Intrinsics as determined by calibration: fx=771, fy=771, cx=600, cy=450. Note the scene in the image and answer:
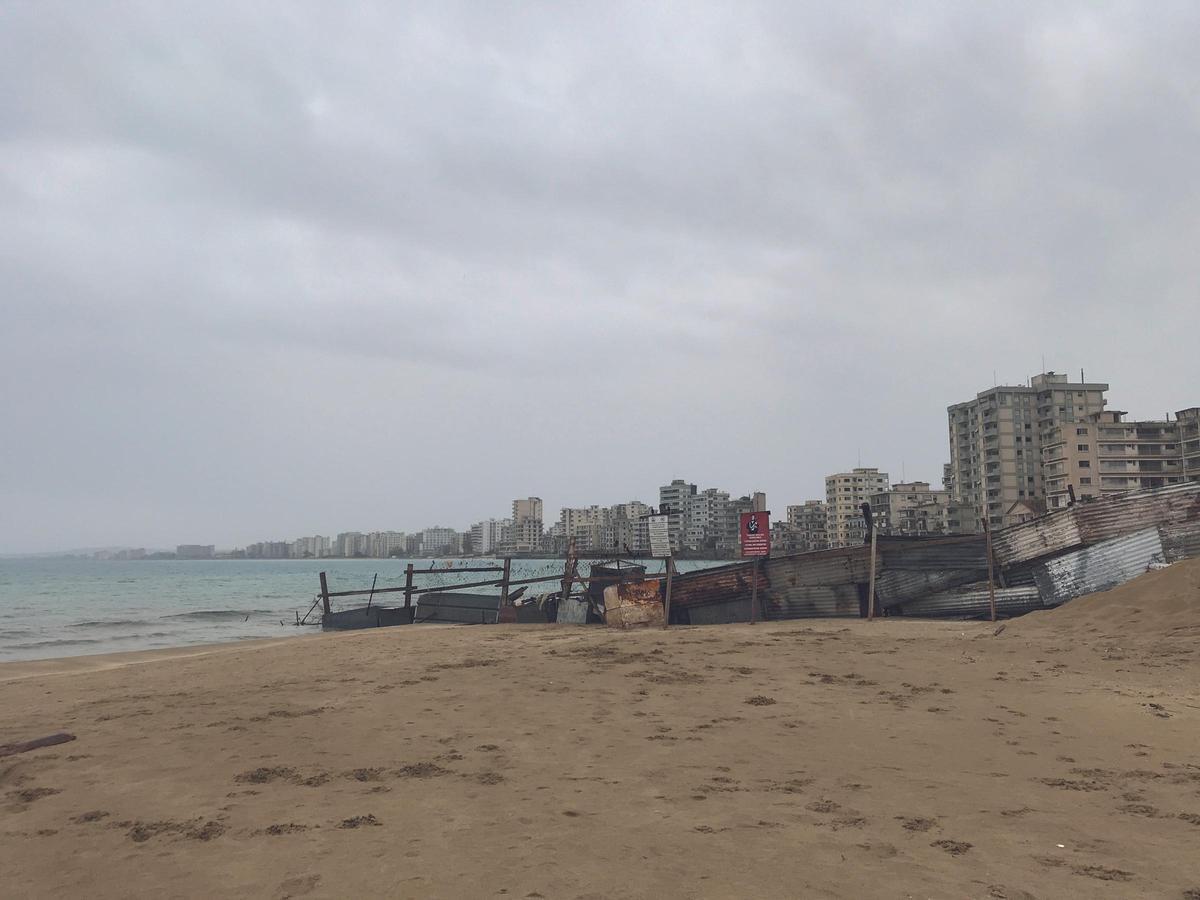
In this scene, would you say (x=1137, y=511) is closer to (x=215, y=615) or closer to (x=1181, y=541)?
(x=1181, y=541)

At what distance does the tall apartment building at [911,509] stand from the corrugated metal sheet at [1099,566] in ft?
428

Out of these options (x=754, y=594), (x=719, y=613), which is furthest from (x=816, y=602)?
(x=719, y=613)

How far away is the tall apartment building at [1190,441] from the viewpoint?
10981cm

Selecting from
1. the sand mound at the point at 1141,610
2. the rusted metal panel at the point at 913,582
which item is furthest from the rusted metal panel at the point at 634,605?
the sand mound at the point at 1141,610

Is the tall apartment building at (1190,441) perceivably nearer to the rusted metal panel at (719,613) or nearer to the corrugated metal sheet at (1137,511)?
the corrugated metal sheet at (1137,511)

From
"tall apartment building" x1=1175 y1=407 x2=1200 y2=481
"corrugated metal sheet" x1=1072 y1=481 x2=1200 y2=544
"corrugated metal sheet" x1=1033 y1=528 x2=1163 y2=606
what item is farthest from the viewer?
"tall apartment building" x1=1175 y1=407 x2=1200 y2=481

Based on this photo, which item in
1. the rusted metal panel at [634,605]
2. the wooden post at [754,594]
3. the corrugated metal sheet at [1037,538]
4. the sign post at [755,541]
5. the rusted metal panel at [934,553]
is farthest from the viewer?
the rusted metal panel at [634,605]

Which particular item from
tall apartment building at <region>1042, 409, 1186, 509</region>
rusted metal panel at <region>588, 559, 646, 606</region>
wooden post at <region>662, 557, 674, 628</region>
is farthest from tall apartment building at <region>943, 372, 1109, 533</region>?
wooden post at <region>662, 557, 674, 628</region>

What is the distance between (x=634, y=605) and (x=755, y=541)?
4.64 metres

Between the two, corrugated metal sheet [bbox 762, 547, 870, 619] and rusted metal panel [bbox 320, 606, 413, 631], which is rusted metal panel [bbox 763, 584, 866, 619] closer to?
corrugated metal sheet [bbox 762, 547, 870, 619]

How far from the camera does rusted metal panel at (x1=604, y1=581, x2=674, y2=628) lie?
26188mm

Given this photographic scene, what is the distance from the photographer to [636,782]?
706 centimetres

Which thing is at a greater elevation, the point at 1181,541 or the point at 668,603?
the point at 1181,541

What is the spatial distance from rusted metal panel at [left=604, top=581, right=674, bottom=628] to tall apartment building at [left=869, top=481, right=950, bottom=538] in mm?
131088
